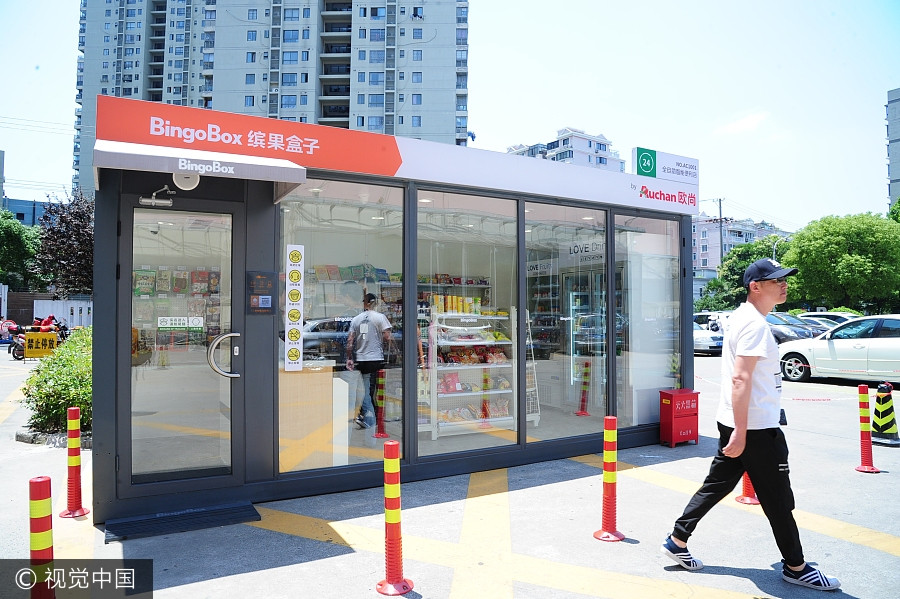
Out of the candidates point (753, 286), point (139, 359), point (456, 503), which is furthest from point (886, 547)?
point (139, 359)

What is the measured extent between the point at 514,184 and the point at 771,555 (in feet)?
14.1

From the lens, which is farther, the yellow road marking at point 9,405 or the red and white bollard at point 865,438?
the yellow road marking at point 9,405

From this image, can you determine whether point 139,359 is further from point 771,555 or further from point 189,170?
point 771,555

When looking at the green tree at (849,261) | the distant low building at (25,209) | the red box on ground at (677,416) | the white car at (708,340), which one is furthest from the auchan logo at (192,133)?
the distant low building at (25,209)

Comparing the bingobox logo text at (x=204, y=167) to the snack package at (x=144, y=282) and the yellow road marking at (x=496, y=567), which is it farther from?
the yellow road marking at (x=496, y=567)

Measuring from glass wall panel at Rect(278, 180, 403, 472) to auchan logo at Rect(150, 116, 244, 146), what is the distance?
822mm

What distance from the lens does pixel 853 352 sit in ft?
43.0

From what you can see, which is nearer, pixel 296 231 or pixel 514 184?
pixel 296 231

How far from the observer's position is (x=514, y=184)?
6660mm

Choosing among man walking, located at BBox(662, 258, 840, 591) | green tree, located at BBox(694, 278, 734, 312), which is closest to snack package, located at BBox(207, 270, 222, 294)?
man walking, located at BBox(662, 258, 840, 591)

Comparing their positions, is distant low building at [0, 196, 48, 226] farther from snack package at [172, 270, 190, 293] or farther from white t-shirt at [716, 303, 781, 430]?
white t-shirt at [716, 303, 781, 430]

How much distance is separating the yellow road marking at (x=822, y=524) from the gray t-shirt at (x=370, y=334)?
9.97 ft

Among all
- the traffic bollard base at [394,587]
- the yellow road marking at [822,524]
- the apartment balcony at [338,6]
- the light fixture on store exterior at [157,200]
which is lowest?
the yellow road marking at [822,524]

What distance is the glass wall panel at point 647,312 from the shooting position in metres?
7.98
